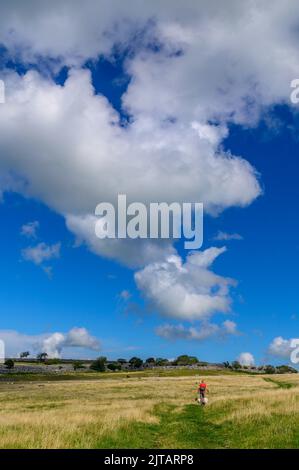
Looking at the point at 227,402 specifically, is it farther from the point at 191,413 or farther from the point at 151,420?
the point at 151,420

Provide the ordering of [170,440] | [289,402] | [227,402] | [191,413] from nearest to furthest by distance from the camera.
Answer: [170,440] → [289,402] → [191,413] → [227,402]

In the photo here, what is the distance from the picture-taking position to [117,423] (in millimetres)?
24906

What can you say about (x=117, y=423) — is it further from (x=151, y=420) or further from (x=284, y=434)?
(x=284, y=434)
